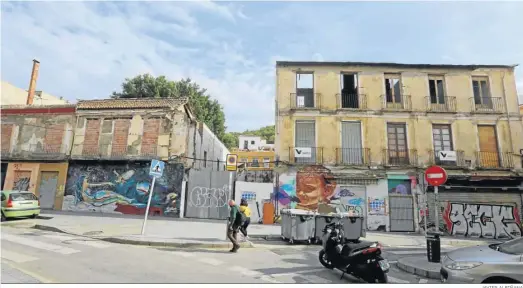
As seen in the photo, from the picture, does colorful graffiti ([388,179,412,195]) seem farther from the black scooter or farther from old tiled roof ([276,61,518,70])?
the black scooter

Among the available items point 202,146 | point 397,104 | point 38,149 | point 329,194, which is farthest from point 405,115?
point 38,149

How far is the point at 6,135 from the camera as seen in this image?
70.4 ft

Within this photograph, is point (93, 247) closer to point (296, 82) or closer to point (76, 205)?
point (76, 205)

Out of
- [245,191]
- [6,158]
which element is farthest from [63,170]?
[245,191]

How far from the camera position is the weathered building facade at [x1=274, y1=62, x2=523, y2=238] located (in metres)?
18.0

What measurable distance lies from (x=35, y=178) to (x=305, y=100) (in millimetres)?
18103

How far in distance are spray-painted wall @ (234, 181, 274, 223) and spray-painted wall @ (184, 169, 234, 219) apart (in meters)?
A: 0.67

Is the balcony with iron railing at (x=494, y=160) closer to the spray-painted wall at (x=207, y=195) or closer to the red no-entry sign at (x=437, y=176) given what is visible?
the red no-entry sign at (x=437, y=176)

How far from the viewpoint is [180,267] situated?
675 cm

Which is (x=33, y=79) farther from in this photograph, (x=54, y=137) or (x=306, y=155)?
(x=306, y=155)

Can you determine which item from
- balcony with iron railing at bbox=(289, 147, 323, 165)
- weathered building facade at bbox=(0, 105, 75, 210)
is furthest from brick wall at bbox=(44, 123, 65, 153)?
balcony with iron railing at bbox=(289, 147, 323, 165)

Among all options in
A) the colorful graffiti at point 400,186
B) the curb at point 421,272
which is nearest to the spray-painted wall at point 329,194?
the colorful graffiti at point 400,186

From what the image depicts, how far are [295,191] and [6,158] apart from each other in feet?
62.8

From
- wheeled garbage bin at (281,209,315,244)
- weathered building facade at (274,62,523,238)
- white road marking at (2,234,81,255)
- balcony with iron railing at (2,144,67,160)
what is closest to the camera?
white road marking at (2,234,81,255)
